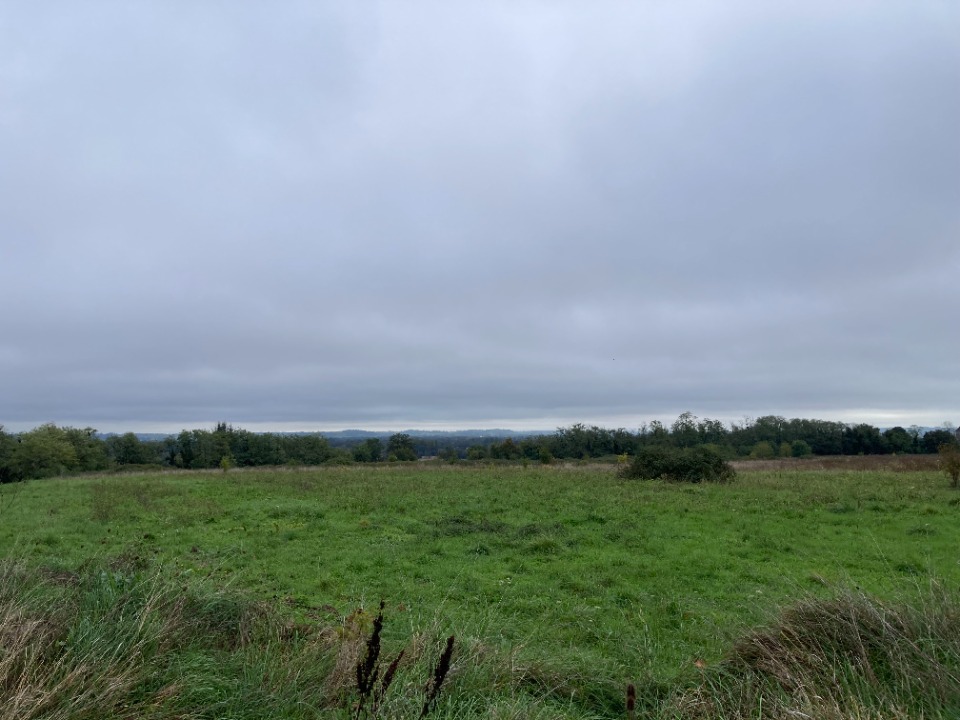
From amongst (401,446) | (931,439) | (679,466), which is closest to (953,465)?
(679,466)

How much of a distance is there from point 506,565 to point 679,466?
631 inches

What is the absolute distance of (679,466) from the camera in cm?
2459

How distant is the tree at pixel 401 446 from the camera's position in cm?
6947

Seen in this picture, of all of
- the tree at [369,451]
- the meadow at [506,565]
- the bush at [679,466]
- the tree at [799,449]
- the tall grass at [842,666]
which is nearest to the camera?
the tall grass at [842,666]

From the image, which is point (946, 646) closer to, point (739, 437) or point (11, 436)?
point (11, 436)

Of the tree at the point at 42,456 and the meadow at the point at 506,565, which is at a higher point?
the tree at the point at 42,456

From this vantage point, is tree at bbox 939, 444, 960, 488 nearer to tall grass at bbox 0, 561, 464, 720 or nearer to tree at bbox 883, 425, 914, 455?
tall grass at bbox 0, 561, 464, 720

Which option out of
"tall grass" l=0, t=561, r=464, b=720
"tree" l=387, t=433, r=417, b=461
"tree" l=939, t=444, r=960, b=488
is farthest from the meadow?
"tree" l=387, t=433, r=417, b=461

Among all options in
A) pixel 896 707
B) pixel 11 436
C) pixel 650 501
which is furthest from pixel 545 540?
pixel 11 436

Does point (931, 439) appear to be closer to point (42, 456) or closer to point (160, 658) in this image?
point (160, 658)

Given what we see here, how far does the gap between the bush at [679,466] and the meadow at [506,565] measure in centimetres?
142

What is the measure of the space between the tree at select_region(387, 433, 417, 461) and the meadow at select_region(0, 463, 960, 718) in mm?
46299

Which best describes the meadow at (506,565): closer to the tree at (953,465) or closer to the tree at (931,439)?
the tree at (953,465)

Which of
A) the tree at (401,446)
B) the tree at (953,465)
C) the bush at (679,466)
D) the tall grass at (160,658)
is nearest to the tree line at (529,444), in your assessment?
the tree at (401,446)
